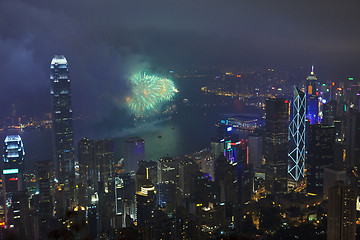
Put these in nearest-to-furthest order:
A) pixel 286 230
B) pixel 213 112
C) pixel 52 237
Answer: pixel 52 237 < pixel 286 230 < pixel 213 112

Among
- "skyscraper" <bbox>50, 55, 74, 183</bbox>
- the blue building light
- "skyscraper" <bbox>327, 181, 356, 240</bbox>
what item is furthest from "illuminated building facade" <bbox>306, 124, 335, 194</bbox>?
the blue building light

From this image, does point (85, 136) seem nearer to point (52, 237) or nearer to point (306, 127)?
point (306, 127)

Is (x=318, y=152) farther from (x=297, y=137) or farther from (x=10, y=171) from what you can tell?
(x=10, y=171)

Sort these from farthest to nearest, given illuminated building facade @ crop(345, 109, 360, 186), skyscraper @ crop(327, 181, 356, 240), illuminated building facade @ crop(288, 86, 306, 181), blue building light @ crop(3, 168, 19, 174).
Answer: illuminated building facade @ crop(288, 86, 306, 181) → illuminated building facade @ crop(345, 109, 360, 186) → blue building light @ crop(3, 168, 19, 174) → skyscraper @ crop(327, 181, 356, 240)

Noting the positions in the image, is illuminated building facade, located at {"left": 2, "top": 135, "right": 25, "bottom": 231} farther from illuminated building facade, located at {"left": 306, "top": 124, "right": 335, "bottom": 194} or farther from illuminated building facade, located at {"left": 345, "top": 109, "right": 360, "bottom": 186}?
illuminated building facade, located at {"left": 345, "top": 109, "right": 360, "bottom": 186}

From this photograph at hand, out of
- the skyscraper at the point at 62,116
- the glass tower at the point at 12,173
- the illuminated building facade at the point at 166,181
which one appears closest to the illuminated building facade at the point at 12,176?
the glass tower at the point at 12,173

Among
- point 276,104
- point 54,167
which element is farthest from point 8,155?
point 276,104

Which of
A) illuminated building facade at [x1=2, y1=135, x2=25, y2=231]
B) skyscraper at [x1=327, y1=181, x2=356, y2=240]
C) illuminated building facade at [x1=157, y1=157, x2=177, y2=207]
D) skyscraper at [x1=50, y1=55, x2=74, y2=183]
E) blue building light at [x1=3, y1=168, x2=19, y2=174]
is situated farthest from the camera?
skyscraper at [x1=50, y1=55, x2=74, y2=183]

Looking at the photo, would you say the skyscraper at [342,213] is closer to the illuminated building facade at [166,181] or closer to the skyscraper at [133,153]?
the illuminated building facade at [166,181]

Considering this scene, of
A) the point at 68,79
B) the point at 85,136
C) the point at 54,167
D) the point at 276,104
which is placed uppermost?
the point at 68,79
